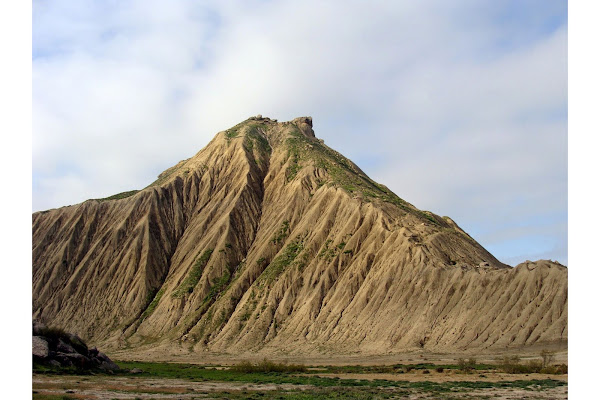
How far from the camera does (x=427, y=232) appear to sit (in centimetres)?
8131

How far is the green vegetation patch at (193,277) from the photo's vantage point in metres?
88.7

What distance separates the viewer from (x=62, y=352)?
43531mm

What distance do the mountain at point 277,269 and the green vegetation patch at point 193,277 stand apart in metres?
0.19

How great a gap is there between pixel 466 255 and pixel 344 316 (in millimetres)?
18721

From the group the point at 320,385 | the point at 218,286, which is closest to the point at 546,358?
the point at 320,385

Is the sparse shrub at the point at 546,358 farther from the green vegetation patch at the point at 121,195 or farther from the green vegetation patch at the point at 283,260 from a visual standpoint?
the green vegetation patch at the point at 121,195

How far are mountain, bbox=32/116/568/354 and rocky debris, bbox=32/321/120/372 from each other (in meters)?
29.2

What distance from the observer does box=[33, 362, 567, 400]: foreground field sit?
29.9 metres

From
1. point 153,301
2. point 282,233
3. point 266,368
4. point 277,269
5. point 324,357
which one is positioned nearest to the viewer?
point 266,368

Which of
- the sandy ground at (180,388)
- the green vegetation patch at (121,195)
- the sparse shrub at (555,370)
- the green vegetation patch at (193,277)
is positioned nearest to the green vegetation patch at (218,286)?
the green vegetation patch at (193,277)

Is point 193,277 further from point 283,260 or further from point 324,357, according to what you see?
point 324,357

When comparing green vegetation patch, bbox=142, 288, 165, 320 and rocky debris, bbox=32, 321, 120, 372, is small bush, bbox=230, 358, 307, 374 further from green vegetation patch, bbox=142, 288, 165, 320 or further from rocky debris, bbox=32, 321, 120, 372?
green vegetation patch, bbox=142, 288, 165, 320

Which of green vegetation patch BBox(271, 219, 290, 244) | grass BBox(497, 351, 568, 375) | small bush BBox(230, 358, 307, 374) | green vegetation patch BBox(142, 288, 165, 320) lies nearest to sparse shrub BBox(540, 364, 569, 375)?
grass BBox(497, 351, 568, 375)

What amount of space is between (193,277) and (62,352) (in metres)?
46.9
